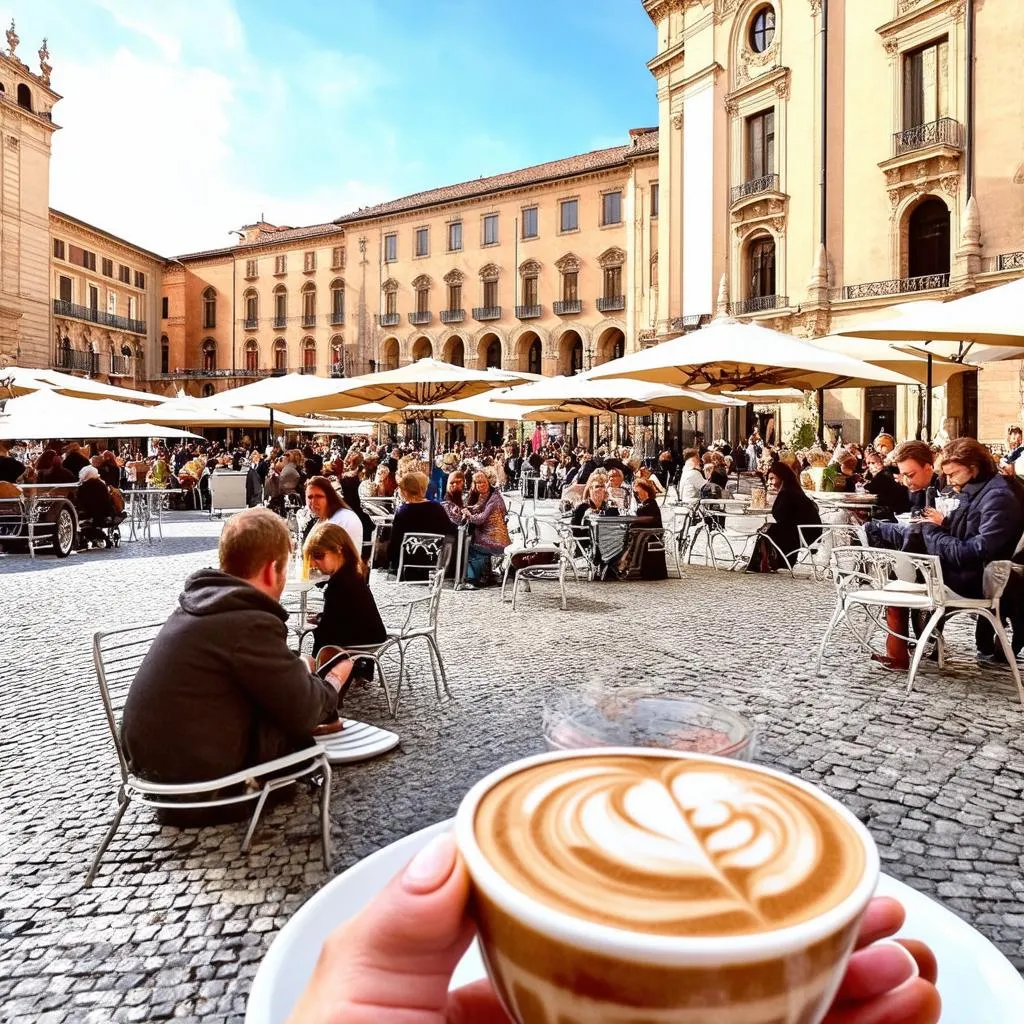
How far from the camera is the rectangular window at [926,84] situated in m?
21.1

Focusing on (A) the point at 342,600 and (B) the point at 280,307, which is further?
(B) the point at 280,307

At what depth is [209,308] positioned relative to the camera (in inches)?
2064

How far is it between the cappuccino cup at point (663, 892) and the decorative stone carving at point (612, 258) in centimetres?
3886

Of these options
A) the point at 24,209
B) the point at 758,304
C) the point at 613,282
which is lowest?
the point at 758,304

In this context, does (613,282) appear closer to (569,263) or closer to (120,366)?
(569,263)

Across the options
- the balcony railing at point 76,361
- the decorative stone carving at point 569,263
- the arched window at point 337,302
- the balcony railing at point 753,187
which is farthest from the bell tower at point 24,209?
the balcony railing at point 753,187

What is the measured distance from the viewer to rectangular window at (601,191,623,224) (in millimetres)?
37094

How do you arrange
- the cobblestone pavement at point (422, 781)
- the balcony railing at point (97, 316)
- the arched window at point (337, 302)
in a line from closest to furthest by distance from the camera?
the cobblestone pavement at point (422, 781) → the balcony railing at point (97, 316) → the arched window at point (337, 302)

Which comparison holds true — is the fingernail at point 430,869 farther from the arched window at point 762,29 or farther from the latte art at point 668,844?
the arched window at point 762,29

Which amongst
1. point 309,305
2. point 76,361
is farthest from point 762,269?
point 76,361

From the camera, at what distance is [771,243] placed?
2541 centimetres

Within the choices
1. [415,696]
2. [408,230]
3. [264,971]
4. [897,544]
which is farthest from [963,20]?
[408,230]

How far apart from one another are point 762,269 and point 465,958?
27662 mm

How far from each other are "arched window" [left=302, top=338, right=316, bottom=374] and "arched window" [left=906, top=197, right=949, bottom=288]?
34.8 metres
